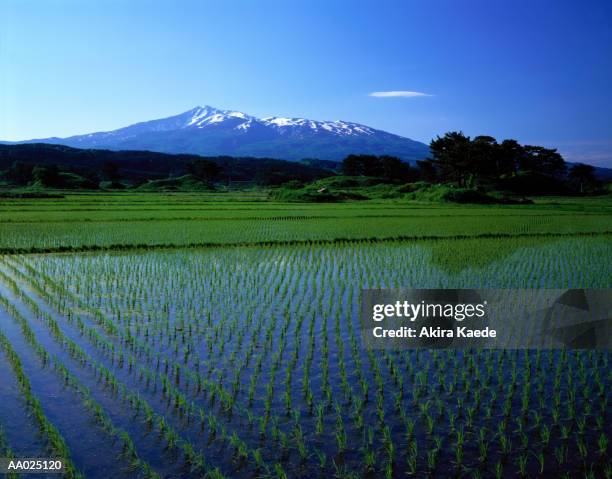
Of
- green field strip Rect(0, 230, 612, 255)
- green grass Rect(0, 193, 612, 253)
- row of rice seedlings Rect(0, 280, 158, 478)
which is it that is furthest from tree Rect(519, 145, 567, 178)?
row of rice seedlings Rect(0, 280, 158, 478)

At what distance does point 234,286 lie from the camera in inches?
304

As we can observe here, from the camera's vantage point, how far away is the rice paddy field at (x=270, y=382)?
119 inches

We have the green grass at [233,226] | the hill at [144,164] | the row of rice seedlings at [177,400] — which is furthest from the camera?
the hill at [144,164]

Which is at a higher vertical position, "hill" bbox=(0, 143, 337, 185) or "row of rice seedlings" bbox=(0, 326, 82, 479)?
"hill" bbox=(0, 143, 337, 185)

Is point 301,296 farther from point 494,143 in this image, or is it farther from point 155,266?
point 494,143

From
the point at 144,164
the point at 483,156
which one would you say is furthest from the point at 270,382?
the point at 144,164

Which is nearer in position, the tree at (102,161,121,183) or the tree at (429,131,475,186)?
the tree at (429,131,475,186)

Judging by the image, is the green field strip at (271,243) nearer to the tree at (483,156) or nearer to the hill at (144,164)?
the tree at (483,156)

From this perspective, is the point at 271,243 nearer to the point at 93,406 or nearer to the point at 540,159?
the point at 93,406

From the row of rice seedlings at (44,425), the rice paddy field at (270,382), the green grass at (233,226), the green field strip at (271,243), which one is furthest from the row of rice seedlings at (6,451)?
the green grass at (233,226)

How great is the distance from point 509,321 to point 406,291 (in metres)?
1.65

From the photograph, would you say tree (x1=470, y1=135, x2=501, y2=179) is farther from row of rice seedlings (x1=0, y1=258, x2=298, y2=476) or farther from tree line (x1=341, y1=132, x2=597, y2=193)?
row of rice seedlings (x1=0, y1=258, x2=298, y2=476)

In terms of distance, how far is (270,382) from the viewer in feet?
13.5

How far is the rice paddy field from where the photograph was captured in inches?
119
